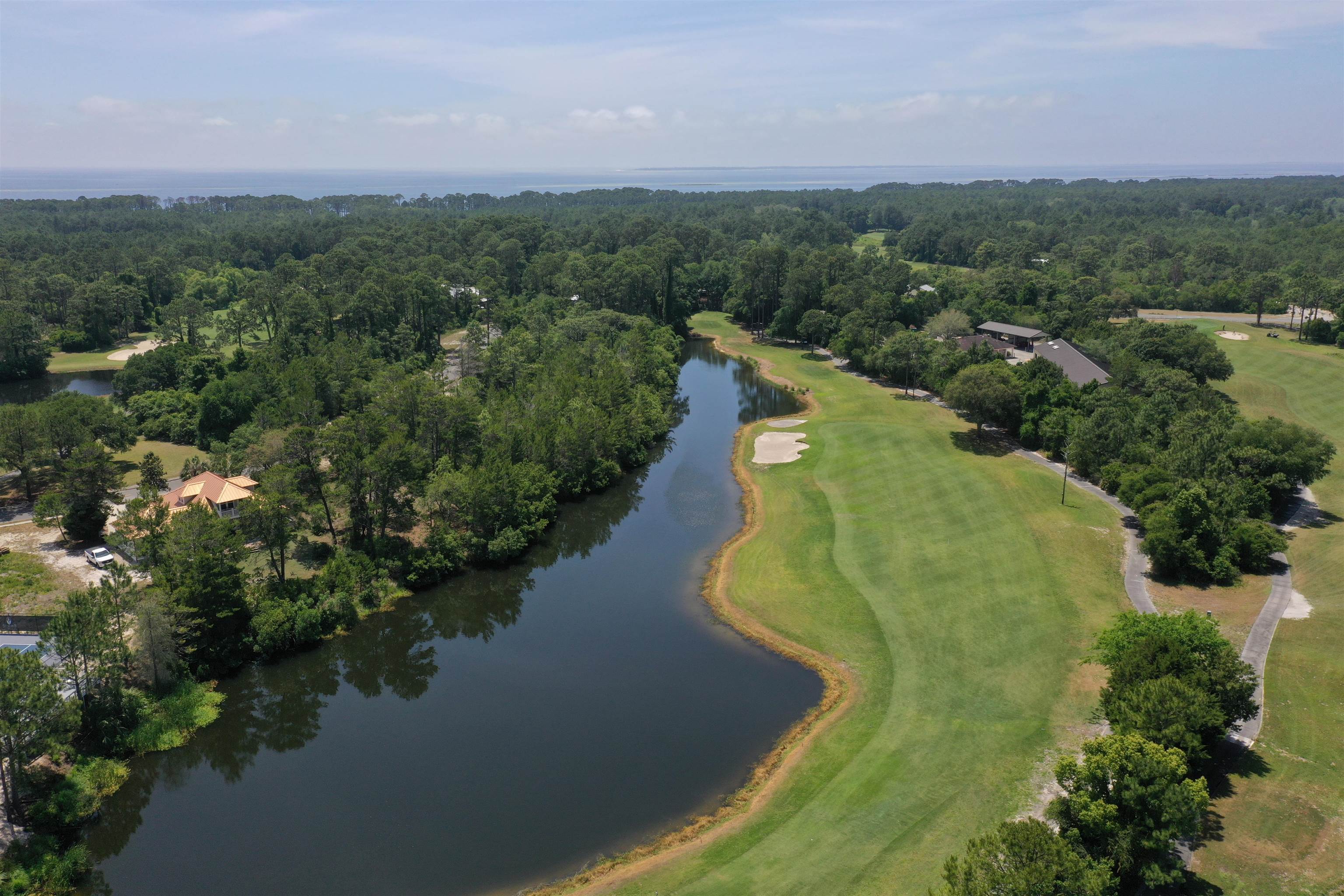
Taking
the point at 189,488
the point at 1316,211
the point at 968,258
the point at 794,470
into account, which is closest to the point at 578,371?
the point at 794,470

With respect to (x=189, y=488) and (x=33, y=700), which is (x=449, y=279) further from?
(x=33, y=700)

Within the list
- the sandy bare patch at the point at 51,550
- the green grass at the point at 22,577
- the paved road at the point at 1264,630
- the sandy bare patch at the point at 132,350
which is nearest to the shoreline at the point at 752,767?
the paved road at the point at 1264,630

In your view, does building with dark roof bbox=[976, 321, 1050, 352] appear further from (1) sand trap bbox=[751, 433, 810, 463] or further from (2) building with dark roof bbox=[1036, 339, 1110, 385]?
(1) sand trap bbox=[751, 433, 810, 463]

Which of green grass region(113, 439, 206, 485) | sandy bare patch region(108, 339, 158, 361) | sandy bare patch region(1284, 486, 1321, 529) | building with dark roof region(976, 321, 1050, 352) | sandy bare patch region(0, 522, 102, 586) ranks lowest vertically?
sandy bare patch region(1284, 486, 1321, 529)

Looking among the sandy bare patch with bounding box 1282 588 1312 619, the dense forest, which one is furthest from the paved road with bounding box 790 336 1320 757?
the dense forest

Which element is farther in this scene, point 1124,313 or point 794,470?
point 1124,313

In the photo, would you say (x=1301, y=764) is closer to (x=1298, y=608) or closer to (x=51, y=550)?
(x=1298, y=608)
